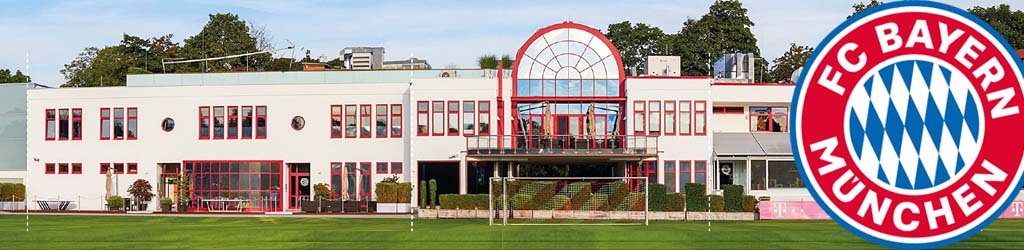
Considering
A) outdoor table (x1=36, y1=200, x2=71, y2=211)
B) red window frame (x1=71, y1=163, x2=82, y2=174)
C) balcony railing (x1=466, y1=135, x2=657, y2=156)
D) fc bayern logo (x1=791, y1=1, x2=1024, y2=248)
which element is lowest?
outdoor table (x1=36, y1=200, x2=71, y2=211)

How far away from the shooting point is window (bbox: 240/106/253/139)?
5125 cm

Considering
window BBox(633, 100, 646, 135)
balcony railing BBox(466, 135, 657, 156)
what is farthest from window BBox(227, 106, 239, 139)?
window BBox(633, 100, 646, 135)

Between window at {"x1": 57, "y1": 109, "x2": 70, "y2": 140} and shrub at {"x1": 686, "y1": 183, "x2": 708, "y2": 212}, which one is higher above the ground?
window at {"x1": 57, "y1": 109, "x2": 70, "y2": 140}

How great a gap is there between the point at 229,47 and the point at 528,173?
36.6m

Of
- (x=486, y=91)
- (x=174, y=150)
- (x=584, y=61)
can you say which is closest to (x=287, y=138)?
(x=174, y=150)

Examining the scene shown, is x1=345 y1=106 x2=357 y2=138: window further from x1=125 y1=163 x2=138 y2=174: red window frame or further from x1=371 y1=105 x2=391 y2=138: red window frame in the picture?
x1=125 y1=163 x2=138 y2=174: red window frame

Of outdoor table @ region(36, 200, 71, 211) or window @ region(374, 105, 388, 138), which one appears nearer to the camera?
window @ region(374, 105, 388, 138)

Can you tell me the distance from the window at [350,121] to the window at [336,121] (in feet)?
1.03

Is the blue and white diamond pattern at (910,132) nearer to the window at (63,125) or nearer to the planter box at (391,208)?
the planter box at (391,208)

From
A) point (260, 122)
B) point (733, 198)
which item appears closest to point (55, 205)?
point (260, 122)

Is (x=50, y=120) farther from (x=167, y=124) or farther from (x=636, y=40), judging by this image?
(x=636, y=40)

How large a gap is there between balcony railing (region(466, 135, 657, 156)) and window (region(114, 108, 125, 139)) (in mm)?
16360

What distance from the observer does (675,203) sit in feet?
137

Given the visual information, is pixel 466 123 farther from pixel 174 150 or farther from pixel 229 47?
pixel 229 47
